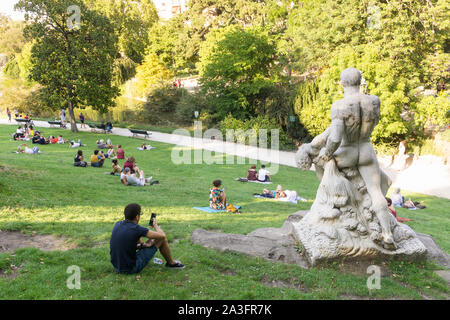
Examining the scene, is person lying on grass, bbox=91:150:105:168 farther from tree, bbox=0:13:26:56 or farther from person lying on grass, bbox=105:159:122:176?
tree, bbox=0:13:26:56

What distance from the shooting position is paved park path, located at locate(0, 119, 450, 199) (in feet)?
56.1

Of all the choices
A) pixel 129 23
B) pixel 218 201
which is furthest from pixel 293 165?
pixel 129 23

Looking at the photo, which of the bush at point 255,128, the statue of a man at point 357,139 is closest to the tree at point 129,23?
the bush at point 255,128

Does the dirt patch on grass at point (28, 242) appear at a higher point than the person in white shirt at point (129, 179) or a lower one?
lower

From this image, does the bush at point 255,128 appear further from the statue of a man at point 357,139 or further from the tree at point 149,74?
the statue of a man at point 357,139

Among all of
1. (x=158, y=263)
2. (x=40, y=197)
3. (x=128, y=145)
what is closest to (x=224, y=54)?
(x=128, y=145)

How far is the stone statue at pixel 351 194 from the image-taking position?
19.3 ft

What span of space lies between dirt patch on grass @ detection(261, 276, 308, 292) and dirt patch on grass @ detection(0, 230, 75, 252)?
141 inches

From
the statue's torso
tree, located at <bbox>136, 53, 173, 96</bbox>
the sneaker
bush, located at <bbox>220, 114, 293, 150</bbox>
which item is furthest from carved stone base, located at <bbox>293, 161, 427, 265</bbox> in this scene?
tree, located at <bbox>136, 53, 173, 96</bbox>

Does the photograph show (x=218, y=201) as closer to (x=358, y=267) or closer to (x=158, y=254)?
(x=158, y=254)

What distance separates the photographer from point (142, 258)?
5277mm

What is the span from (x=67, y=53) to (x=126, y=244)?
25543 millimetres

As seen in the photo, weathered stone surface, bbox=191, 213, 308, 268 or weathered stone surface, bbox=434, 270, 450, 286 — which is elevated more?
weathered stone surface, bbox=191, 213, 308, 268
